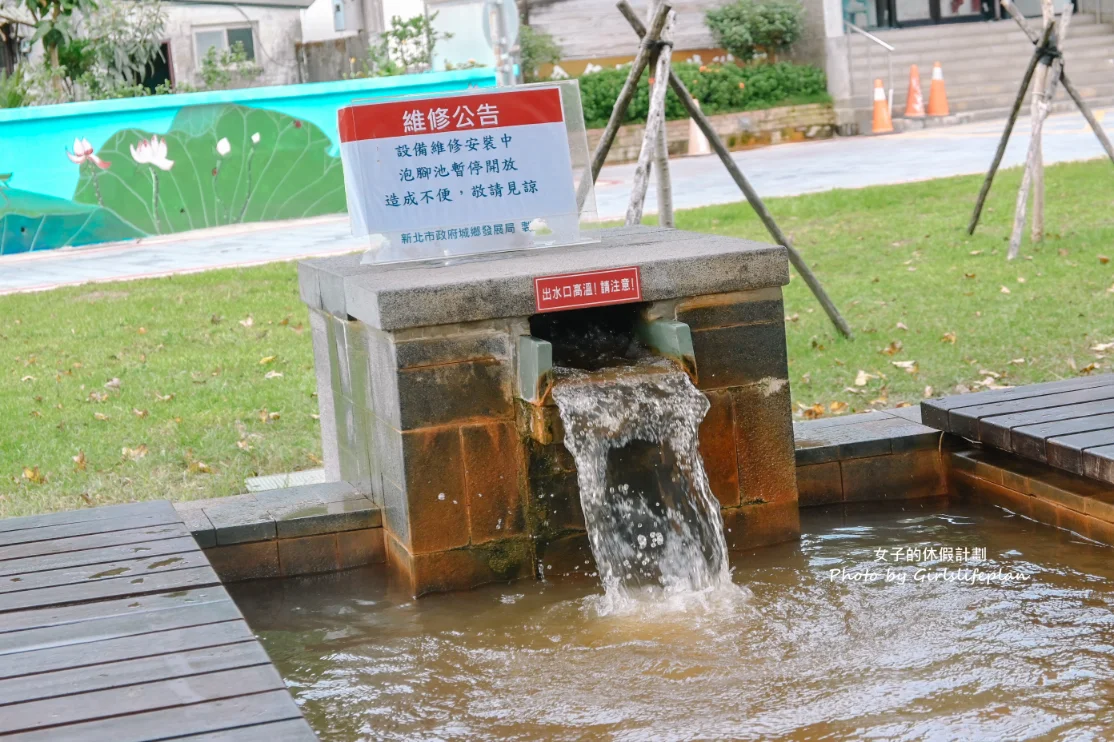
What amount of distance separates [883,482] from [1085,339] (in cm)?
282

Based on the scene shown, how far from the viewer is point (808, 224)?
43.4 ft

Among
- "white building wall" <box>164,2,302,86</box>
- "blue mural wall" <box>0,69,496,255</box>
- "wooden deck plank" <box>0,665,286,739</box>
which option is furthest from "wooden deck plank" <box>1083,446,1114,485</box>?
"white building wall" <box>164,2,302,86</box>

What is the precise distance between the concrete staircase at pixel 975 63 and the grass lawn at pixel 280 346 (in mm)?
12075

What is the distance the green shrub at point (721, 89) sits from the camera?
23.9m

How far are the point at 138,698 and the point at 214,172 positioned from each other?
16.5 m

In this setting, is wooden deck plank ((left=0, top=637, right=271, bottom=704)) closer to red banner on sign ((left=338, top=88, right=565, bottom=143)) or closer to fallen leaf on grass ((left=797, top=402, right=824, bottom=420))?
red banner on sign ((left=338, top=88, right=565, bottom=143))

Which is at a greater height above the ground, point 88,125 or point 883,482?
point 88,125

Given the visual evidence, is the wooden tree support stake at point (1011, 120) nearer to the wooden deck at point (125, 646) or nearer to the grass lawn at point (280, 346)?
the grass lawn at point (280, 346)

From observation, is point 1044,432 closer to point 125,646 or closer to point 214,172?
point 125,646

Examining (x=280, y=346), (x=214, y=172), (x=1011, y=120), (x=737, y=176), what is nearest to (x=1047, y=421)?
(x=737, y=176)

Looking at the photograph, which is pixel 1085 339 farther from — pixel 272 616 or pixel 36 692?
pixel 36 692

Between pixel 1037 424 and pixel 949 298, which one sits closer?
pixel 1037 424

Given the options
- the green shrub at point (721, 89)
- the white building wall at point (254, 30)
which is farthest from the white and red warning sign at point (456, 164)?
the white building wall at point (254, 30)

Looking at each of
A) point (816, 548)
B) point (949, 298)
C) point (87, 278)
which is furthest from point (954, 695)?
point (87, 278)
